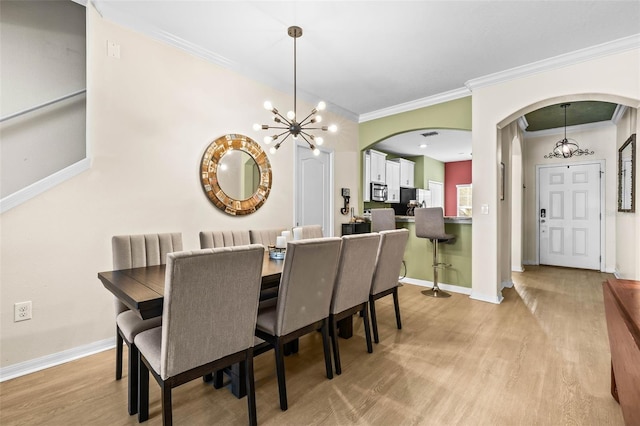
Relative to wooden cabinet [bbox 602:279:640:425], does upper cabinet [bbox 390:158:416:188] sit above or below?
above

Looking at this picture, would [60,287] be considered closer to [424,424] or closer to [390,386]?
[390,386]

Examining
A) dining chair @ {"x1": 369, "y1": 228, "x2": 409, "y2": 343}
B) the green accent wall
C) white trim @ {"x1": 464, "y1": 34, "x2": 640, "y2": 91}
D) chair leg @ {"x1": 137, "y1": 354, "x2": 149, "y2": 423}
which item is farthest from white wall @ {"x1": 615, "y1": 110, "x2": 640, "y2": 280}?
chair leg @ {"x1": 137, "y1": 354, "x2": 149, "y2": 423}

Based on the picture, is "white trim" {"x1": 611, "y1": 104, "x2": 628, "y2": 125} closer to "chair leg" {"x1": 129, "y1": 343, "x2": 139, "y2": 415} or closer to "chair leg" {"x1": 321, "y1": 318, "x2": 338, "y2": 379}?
"chair leg" {"x1": 321, "y1": 318, "x2": 338, "y2": 379}

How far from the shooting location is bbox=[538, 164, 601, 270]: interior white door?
5367 millimetres

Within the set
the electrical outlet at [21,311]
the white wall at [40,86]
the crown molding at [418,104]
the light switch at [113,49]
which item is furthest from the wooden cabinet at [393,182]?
the electrical outlet at [21,311]

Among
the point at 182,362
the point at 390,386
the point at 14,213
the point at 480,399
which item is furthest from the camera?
the point at 14,213

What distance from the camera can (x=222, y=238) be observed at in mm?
2668

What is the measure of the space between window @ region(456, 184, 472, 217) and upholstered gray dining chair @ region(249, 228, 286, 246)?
7380 mm

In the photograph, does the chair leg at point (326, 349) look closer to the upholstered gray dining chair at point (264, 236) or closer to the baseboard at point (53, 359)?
the upholstered gray dining chair at point (264, 236)

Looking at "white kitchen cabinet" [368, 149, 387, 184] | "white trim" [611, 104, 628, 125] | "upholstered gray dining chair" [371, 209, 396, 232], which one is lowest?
"upholstered gray dining chair" [371, 209, 396, 232]

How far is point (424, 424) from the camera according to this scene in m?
1.59

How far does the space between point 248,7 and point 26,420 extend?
3.06m

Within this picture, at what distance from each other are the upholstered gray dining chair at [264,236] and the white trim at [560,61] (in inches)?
119

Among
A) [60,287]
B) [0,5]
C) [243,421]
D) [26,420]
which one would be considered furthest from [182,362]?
[0,5]
